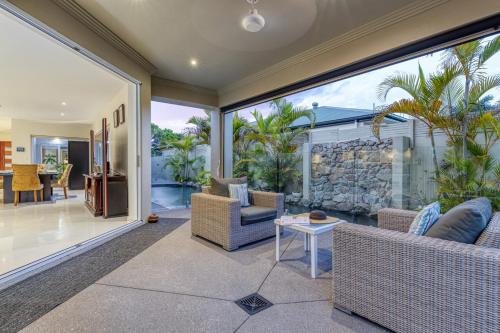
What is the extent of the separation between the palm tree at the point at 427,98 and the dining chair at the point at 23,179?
7943 millimetres

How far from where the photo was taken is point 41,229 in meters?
3.87

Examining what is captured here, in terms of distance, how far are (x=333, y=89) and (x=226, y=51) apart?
1853mm

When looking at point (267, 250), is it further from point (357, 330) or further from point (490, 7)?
point (490, 7)

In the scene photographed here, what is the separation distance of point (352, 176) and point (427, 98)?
146 centimetres

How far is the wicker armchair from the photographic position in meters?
2.95

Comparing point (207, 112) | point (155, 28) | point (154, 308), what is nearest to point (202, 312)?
point (154, 308)

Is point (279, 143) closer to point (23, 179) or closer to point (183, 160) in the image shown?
point (183, 160)

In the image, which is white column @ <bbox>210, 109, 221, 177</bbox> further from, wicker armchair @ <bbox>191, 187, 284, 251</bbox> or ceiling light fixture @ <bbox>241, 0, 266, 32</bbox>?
ceiling light fixture @ <bbox>241, 0, 266, 32</bbox>

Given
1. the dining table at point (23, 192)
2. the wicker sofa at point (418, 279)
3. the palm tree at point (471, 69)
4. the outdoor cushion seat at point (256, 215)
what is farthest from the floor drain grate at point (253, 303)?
the dining table at point (23, 192)

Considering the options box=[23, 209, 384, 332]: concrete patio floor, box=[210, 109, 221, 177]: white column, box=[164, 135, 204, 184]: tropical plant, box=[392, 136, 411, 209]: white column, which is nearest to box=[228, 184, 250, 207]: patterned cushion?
box=[23, 209, 384, 332]: concrete patio floor

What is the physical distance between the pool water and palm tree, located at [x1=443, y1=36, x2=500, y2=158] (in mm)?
5283

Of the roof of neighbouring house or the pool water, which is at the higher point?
the roof of neighbouring house

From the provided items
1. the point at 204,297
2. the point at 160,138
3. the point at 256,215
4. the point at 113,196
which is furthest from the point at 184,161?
the point at 204,297

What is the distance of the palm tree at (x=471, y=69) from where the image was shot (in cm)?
249
